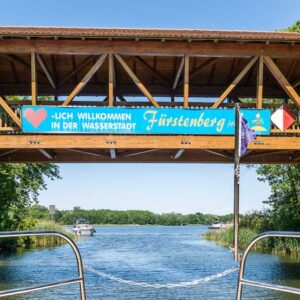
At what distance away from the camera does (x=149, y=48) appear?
1505cm

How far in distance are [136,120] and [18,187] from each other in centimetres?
2599

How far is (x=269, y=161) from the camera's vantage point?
1847 centimetres

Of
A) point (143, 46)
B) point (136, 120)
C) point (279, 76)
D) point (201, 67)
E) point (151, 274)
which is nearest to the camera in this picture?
point (136, 120)

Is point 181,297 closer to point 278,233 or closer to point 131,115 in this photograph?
point 131,115

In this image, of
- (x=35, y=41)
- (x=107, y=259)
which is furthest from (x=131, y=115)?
(x=107, y=259)

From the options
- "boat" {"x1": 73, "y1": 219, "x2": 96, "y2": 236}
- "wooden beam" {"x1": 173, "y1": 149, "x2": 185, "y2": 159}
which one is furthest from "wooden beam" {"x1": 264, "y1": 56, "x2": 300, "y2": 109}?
"boat" {"x1": 73, "y1": 219, "x2": 96, "y2": 236}

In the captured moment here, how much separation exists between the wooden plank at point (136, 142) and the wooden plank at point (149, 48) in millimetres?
2917

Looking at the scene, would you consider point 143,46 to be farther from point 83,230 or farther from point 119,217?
point 119,217

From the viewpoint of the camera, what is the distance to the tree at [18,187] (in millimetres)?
33062

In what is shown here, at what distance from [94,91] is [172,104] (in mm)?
4807

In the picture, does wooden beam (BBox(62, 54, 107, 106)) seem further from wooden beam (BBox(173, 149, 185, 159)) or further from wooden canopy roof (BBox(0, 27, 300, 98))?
wooden beam (BBox(173, 149, 185, 159))

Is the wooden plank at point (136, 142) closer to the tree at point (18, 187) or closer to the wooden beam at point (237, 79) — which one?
the wooden beam at point (237, 79)

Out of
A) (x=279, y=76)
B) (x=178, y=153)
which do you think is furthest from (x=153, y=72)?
(x=279, y=76)

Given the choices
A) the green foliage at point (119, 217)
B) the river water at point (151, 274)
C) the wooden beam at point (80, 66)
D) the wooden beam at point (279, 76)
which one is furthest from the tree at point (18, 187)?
the green foliage at point (119, 217)
